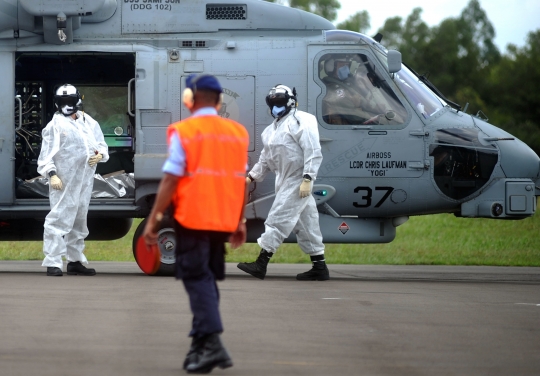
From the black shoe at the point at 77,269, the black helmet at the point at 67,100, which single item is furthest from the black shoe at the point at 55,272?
the black helmet at the point at 67,100

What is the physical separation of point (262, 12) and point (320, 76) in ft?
3.45

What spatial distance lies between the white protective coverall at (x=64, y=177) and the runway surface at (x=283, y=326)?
1.45ft

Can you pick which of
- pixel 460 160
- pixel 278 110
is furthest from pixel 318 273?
pixel 460 160

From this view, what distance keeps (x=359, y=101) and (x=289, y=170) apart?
128cm

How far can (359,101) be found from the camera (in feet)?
38.4

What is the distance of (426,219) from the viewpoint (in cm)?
2289

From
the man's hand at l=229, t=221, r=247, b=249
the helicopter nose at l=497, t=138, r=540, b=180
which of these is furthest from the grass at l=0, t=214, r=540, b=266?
the man's hand at l=229, t=221, r=247, b=249

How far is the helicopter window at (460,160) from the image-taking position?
38.5 feet

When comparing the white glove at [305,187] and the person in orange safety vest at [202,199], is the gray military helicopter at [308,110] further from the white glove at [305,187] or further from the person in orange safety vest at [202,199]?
the person in orange safety vest at [202,199]

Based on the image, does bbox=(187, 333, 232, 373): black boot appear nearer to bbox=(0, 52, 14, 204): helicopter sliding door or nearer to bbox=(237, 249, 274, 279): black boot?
bbox=(237, 249, 274, 279): black boot

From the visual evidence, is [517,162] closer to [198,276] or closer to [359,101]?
[359,101]

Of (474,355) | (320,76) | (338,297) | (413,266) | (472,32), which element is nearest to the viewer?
(474,355)

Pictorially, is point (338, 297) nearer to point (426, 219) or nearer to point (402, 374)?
point (402, 374)

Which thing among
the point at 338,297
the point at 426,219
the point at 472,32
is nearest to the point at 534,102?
the point at 472,32
